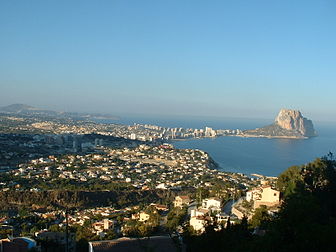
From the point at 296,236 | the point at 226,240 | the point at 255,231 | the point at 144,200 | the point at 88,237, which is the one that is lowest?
the point at 144,200

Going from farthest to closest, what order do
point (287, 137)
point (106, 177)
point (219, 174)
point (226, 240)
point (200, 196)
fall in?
point (287, 137) < point (219, 174) < point (106, 177) < point (200, 196) < point (226, 240)

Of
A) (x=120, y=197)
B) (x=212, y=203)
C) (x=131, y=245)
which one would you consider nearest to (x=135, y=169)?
(x=120, y=197)

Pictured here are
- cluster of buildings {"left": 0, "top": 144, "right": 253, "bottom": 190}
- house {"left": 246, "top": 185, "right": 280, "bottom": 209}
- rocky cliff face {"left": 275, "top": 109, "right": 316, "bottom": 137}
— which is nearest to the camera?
house {"left": 246, "top": 185, "right": 280, "bottom": 209}

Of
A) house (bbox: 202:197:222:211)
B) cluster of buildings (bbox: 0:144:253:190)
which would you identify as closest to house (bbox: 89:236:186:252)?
house (bbox: 202:197:222:211)

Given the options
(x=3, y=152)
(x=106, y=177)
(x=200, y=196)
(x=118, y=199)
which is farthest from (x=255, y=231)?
(x=3, y=152)

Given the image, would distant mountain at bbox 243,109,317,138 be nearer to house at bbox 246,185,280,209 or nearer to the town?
A: the town

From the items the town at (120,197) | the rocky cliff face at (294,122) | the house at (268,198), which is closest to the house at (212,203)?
the town at (120,197)

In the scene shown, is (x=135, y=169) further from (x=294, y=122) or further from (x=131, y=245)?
(x=294, y=122)

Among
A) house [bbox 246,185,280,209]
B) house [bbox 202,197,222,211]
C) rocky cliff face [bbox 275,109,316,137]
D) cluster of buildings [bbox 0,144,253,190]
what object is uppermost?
rocky cliff face [bbox 275,109,316,137]

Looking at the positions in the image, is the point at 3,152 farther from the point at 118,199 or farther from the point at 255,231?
the point at 255,231
